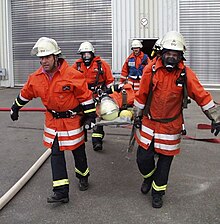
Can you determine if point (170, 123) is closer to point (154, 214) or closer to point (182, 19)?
point (154, 214)

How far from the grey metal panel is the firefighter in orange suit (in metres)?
9.29

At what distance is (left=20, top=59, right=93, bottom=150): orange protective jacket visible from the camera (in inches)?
140

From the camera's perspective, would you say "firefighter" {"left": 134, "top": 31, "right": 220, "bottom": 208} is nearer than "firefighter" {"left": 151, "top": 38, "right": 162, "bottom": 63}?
Yes

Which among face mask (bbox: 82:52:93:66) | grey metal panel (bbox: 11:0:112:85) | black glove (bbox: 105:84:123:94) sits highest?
grey metal panel (bbox: 11:0:112:85)

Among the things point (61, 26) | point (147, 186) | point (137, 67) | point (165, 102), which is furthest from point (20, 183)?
point (61, 26)

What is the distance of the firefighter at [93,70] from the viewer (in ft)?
18.1

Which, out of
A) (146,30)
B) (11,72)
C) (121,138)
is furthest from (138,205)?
(11,72)

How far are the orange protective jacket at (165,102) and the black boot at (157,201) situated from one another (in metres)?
0.44

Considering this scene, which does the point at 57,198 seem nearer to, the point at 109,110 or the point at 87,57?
the point at 109,110

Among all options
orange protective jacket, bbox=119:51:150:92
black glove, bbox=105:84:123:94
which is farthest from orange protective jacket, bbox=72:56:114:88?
orange protective jacket, bbox=119:51:150:92

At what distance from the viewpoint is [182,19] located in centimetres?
1217

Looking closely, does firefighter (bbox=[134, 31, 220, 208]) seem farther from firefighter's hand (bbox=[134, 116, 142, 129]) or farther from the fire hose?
the fire hose

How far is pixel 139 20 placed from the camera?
40.3 ft

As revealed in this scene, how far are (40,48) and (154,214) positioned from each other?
6.42ft
